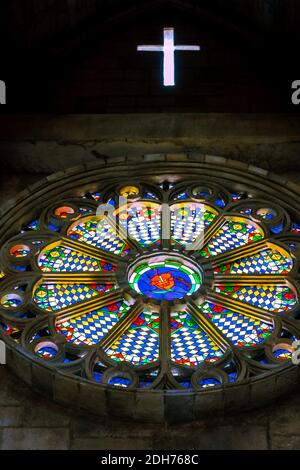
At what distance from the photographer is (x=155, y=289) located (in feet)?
40.0

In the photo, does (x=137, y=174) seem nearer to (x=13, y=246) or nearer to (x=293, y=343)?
(x=13, y=246)

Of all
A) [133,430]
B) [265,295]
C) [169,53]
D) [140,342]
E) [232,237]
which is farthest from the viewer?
[169,53]

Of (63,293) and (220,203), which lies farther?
(220,203)

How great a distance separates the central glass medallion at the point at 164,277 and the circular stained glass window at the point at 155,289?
0.04 feet

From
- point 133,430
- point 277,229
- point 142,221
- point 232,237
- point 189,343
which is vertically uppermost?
point 142,221

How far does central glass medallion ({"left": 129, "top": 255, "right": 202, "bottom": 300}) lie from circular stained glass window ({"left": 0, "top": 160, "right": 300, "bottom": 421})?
12mm

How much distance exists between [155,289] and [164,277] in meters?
0.21

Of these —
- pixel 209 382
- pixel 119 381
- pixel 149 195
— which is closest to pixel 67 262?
pixel 149 195

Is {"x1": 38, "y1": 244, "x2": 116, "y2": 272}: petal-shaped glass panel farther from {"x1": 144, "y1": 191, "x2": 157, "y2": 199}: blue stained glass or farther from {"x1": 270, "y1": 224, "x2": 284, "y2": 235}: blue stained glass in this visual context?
{"x1": 270, "y1": 224, "x2": 284, "y2": 235}: blue stained glass

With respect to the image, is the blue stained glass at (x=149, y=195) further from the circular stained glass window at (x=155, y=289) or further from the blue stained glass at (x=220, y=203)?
the blue stained glass at (x=220, y=203)

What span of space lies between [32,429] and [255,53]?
20.0 ft

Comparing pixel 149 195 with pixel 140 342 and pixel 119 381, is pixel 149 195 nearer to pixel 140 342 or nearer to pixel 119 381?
pixel 140 342

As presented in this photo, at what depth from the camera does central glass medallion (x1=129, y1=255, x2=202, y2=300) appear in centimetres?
1217
